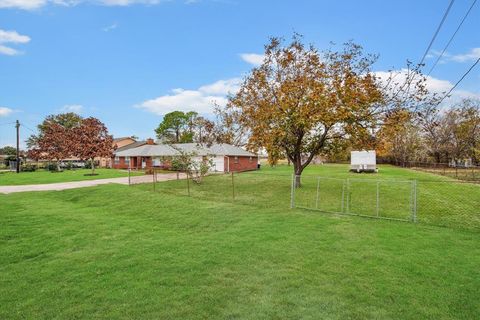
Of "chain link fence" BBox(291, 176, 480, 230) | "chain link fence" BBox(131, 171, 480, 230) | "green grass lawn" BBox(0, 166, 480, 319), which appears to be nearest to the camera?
"green grass lawn" BBox(0, 166, 480, 319)

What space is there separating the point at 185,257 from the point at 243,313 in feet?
9.14

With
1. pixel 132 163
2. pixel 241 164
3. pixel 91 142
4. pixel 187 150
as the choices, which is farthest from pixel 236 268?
pixel 132 163

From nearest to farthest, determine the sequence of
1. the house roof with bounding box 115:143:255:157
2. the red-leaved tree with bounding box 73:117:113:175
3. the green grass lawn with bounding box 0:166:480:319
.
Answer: the green grass lawn with bounding box 0:166:480:319 → the red-leaved tree with bounding box 73:117:113:175 → the house roof with bounding box 115:143:255:157

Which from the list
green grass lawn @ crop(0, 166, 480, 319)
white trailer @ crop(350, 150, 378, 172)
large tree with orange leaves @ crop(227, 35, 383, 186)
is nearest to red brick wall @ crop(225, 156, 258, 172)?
white trailer @ crop(350, 150, 378, 172)

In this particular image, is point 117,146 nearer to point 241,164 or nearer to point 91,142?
point 91,142

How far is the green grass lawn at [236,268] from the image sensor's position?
14.8 ft

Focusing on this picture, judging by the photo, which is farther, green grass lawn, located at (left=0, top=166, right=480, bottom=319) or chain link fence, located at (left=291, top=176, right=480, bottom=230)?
chain link fence, located at (left=291, top=176, right=480, bottom=230)

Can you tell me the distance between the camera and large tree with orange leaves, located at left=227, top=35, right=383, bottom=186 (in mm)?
17312

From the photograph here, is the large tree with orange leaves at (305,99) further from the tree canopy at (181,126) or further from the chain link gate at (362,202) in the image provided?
the tree canopy at (181,126)

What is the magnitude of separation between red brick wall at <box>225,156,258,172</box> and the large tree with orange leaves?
17594mm

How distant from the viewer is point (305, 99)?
17969 mm

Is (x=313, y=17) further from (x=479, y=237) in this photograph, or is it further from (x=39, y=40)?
(x=39, y=40)

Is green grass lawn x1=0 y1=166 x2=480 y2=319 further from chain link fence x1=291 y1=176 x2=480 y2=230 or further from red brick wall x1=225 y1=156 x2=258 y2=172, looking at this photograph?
red brick wall x1=225 y1=156 x2=258 y2=172

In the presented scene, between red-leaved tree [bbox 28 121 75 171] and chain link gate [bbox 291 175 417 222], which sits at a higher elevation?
red-leaved tree [bbox 28 121 75 171]
